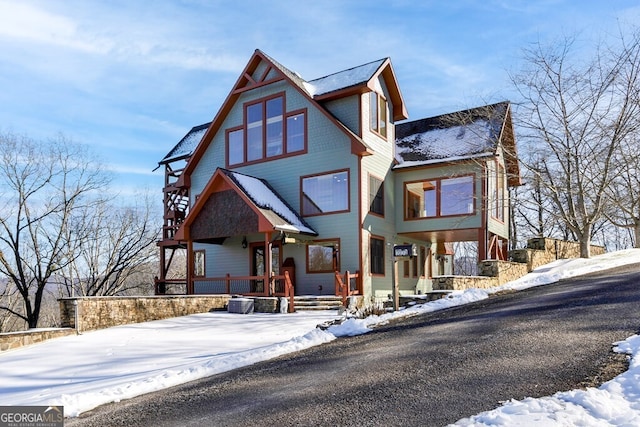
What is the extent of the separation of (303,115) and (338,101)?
1561 millimetres

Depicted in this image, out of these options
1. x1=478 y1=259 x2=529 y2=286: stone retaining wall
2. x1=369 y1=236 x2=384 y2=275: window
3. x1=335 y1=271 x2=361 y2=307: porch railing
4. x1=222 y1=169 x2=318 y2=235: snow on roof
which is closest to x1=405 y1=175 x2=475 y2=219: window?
x1=369 y1=236 x2=384 y2=275: window

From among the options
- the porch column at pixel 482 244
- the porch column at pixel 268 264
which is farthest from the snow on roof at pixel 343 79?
the porch column at pixel 482 244

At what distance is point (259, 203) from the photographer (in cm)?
1794

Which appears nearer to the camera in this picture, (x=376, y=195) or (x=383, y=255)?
(x=376, y=195)

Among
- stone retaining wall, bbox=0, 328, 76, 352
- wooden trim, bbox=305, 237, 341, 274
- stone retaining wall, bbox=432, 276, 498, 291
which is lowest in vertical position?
stone retaining wall, bbox=0, 328, 76, 352

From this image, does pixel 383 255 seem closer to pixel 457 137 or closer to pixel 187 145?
pixel 457 137

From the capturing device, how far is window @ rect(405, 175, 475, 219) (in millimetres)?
19734

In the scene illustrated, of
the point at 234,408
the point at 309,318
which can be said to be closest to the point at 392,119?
the point at 309,318

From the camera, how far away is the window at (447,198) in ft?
64.7

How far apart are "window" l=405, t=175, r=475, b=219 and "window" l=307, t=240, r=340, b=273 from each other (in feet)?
13.1

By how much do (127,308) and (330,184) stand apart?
8863 mm

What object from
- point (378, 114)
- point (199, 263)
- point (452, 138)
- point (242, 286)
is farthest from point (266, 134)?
point (452, 138)

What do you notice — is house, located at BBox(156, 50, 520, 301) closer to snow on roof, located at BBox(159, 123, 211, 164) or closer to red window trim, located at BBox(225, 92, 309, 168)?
red window trim, located at BBox(225, 92, 309, 168)

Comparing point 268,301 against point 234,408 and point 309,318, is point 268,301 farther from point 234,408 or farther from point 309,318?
point 234,408
